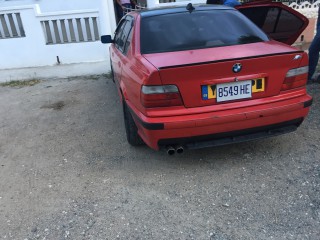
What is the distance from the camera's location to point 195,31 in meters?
3.32

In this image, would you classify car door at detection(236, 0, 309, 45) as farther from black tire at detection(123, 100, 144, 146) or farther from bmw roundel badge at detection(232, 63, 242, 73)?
black tire at detection(123, 100, 144, 146)

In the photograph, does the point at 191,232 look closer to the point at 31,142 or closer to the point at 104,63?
the point at 31,142

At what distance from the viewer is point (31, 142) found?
401 centimetres

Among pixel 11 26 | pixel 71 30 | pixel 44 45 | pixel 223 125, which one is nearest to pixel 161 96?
pixel 223 125

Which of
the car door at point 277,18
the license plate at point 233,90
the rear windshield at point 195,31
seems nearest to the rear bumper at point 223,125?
the license plate at point 233,90

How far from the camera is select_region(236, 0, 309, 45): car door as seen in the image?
14.1 feet

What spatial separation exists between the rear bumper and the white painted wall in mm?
4552

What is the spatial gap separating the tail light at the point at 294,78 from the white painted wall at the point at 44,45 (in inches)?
190

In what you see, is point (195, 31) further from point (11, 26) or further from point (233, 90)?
point (11, 26)

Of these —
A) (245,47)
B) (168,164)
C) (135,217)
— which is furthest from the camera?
(168,164)

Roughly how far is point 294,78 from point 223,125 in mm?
808

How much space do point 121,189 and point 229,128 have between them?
111 centimetres

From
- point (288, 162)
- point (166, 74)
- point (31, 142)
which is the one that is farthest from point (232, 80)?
point (31, 142)

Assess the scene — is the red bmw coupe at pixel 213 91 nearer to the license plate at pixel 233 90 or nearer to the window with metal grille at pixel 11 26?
the license plate at pixel 233 90
